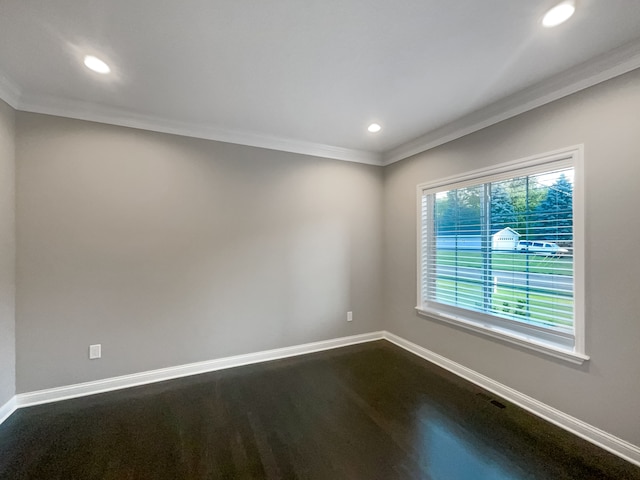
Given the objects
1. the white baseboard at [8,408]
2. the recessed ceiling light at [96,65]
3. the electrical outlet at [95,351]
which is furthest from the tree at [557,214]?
the white baseboard at [8,408]

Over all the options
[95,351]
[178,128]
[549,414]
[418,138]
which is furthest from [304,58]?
[549,414]

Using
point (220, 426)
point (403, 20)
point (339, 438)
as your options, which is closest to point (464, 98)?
point (403, 20)

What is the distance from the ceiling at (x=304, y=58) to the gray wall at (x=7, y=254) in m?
0.28

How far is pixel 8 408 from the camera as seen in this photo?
216cm

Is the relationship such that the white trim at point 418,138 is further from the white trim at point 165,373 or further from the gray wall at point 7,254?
the white trim at point 165,373

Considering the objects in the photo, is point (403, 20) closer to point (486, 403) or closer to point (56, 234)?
point (486, 403)

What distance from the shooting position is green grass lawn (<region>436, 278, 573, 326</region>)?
2125 millimetres

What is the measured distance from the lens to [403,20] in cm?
155

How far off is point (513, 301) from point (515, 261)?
38 centimetres

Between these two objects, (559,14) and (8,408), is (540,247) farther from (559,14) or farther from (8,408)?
(8,408)

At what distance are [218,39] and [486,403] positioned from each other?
11.5 feet

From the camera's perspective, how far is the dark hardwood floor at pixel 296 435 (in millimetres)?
1650

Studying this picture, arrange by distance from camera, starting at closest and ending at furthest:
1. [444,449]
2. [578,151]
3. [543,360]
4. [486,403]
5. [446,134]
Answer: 1. [444,449]
2. [578,151]
3. [543,360]
4. [486,403]
5. [446,134]

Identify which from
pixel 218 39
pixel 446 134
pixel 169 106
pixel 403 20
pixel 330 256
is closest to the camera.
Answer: pixel 403 20
